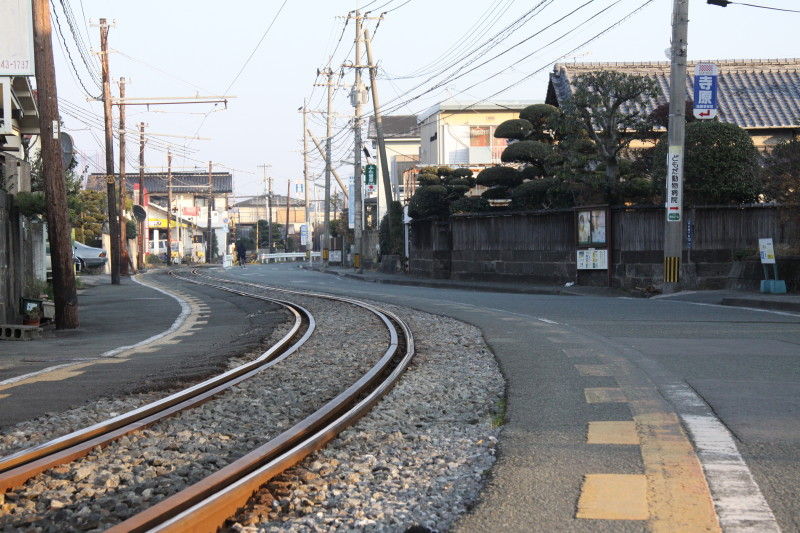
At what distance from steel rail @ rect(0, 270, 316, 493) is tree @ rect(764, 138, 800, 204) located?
13.4 meters

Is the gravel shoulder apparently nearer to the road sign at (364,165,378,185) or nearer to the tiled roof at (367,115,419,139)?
the road sign at (364,165,378,185)

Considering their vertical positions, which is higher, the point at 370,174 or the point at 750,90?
the point at 750,90

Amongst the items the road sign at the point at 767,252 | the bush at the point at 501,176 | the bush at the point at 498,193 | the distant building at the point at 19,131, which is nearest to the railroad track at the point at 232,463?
the road sign at the point at 767,252

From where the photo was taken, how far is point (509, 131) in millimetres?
31359

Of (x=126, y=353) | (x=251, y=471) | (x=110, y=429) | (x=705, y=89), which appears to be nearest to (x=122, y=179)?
(x=705, y=89)

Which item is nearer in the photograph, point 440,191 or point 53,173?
point 53,173

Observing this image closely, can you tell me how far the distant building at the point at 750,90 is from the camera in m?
33.4

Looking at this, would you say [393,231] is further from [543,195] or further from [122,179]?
[543,195]

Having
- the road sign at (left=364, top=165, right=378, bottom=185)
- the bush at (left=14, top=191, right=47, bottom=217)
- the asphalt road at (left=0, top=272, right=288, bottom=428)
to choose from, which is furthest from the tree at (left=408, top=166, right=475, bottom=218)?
the bush at (left=14, top=191, right=47, bottom=217)

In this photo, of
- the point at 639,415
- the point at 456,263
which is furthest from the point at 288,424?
the point at 456,263

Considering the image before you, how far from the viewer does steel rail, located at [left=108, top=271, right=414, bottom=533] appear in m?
4.23

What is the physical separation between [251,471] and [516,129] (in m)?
27.0

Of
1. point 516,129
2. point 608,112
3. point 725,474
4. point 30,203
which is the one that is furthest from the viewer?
point 516,129

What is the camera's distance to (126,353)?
497 inches
